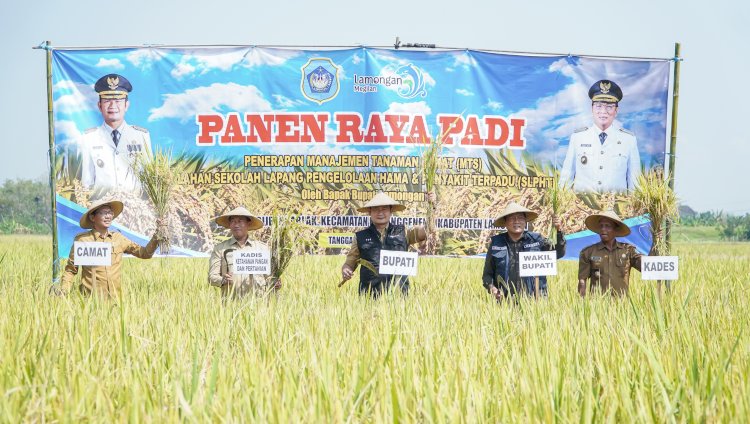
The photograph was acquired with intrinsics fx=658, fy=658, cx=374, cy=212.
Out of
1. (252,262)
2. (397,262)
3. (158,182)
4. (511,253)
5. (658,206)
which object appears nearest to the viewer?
(252,262)

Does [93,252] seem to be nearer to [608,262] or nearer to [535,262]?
[535,262]

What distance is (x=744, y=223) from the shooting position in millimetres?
33156

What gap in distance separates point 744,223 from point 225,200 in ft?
106

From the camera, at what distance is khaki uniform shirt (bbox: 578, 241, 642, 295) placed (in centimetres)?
611

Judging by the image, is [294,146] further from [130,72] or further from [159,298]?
[159,298]

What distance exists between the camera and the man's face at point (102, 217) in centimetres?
611

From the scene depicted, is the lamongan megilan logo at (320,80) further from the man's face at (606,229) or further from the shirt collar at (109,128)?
the man's face at (606,229)

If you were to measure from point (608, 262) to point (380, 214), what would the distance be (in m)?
2.17

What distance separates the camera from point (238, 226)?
607 cm

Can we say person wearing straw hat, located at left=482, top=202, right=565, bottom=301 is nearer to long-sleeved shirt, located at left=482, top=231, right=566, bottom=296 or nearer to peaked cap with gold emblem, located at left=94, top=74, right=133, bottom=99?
long-sleeved shirt, located at left=482, top=231, right=566, bottom=296

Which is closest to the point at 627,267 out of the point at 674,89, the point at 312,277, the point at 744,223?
the point at 674,89

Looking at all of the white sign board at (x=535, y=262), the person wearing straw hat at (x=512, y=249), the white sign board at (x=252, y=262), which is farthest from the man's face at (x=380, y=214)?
the white sign board at (x=535, y=262)

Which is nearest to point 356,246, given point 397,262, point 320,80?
point 397,262

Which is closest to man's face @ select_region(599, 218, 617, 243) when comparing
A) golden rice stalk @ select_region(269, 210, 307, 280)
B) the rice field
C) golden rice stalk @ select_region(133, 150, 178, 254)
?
the rice field
